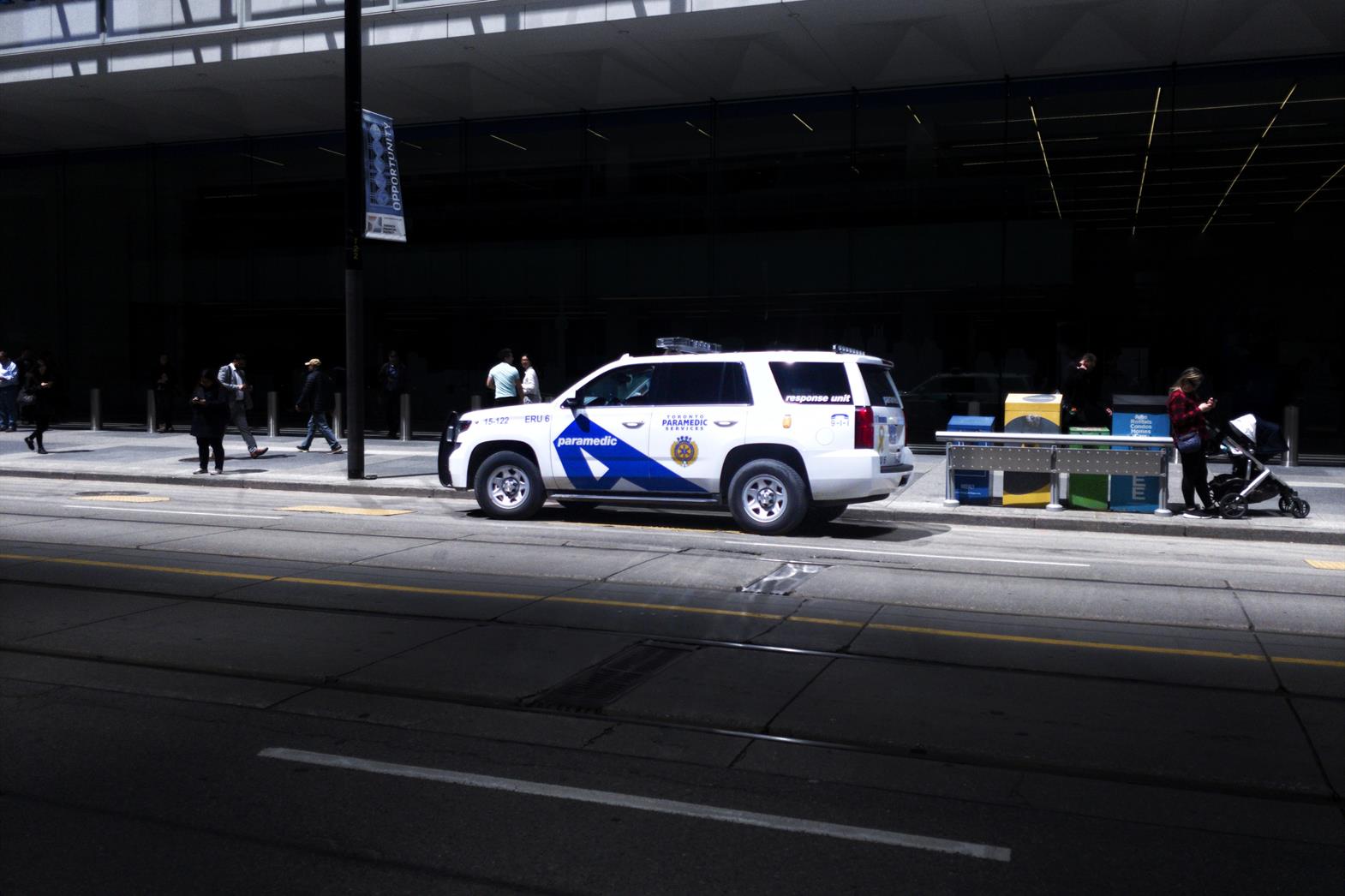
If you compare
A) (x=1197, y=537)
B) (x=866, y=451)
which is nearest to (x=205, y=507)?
(x=866, y=451)

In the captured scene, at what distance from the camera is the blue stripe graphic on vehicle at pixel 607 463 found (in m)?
12.9

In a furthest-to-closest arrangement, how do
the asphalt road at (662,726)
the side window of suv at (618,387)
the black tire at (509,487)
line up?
the black tire at (509,487) → the side window of suv at (618,387) → the asphalt road at (662,726)

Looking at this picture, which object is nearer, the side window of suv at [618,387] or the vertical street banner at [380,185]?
the side window of suv at [618,387]

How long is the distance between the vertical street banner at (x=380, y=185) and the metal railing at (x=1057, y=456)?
8344 mm

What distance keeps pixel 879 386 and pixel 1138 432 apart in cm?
437

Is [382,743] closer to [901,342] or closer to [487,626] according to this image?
[487,626]

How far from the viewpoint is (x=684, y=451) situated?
41.7ft

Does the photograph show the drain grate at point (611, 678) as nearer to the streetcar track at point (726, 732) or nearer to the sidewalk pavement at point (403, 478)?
the streetcar track at point (726, 732)

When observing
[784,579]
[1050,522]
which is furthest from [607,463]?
[1050,522]

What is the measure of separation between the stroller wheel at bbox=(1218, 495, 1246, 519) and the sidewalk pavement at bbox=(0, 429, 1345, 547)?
12cm

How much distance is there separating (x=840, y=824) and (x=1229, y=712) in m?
2.60

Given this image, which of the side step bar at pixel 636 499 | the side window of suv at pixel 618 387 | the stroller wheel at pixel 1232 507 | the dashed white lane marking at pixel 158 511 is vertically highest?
the side window of suv at pixel 618 387

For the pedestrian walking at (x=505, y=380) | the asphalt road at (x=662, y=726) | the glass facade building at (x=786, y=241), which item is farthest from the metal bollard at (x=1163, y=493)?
the pedestrian walking at (x=505, y=380)

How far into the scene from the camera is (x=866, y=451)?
12.1 m
